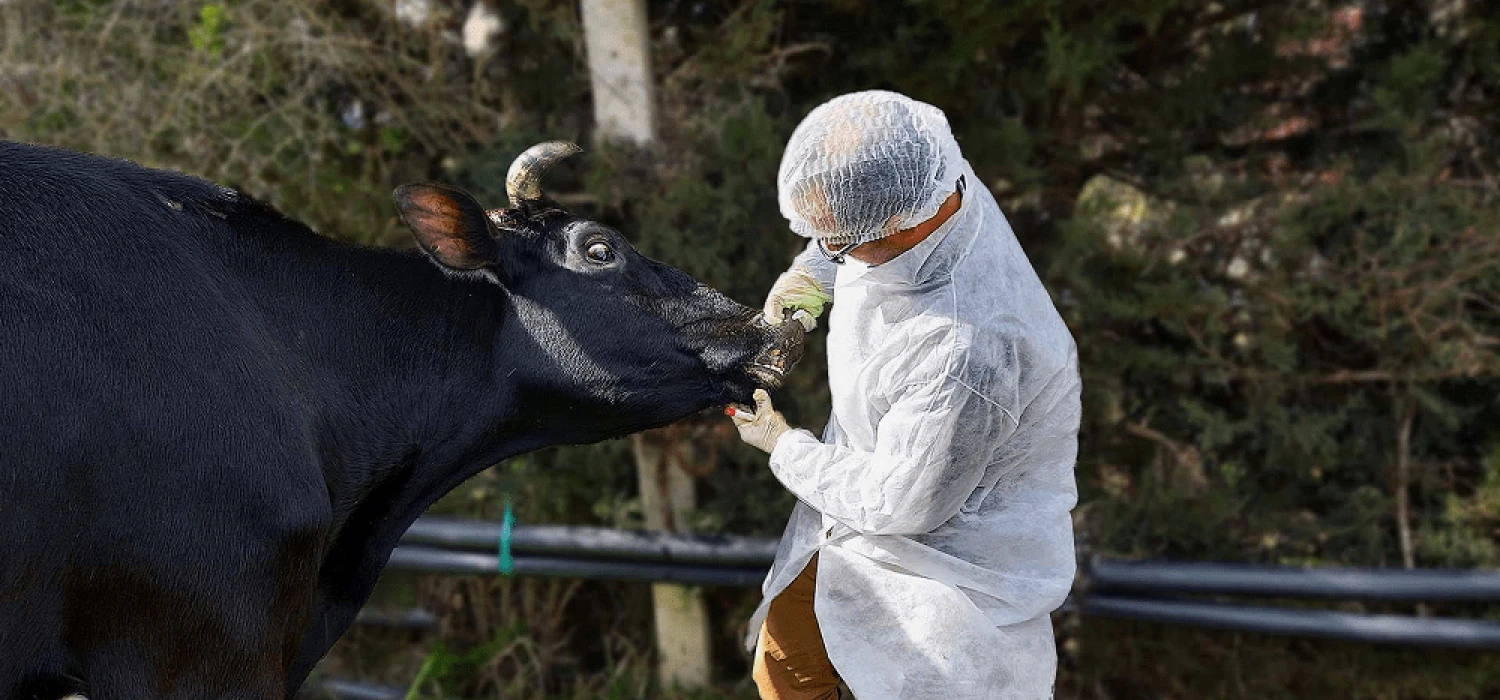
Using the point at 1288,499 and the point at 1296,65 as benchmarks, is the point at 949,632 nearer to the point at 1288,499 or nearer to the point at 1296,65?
the point at 1288,499

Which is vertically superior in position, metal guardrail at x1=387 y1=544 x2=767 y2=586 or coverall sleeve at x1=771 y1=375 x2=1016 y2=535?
coverall sleeve at x1=771 y1=375 x2=1016 y2=535

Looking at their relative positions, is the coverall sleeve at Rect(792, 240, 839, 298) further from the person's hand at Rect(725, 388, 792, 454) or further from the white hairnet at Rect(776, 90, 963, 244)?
the white hairnet at Rect(776, 90, 963, 244)

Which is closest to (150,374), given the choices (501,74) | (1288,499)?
(501,74)

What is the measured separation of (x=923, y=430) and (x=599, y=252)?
96 cm

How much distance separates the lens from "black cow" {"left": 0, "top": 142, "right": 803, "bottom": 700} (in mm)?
2861

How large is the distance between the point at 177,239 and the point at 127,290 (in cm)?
21

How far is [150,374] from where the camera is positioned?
294cm

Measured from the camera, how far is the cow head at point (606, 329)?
11.5 feet

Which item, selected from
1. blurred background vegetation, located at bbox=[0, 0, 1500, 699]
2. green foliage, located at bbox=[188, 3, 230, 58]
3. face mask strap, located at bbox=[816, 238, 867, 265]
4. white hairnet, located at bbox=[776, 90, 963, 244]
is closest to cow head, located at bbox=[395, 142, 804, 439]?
face mask strap, located at bbox=[816, 238, 867, 265]

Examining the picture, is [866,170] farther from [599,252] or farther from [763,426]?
[599,252]

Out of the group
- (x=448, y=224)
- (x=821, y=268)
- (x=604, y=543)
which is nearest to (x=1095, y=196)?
(x=821, y=268)

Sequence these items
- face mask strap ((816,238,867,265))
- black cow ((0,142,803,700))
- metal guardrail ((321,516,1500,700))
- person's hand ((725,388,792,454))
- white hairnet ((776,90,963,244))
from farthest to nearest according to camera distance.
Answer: metal guardrail ((321,516,1500,700)) < person's hand ((725,388,792,454)) < face mask strap ((816,238,867,265)) < white hairnet ((776,90,963,244)) < black cow ((0,142,803,700))

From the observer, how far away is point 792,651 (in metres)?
3.57

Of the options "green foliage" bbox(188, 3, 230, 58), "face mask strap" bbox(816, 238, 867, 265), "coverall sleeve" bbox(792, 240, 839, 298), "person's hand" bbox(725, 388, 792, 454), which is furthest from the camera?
"green foliage" bbox(188, 3, 230, 58)
